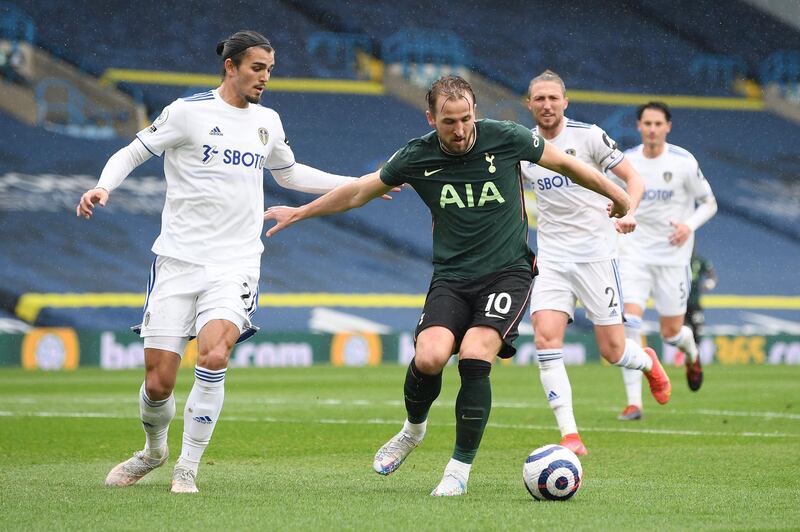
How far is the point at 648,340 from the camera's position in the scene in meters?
23.9

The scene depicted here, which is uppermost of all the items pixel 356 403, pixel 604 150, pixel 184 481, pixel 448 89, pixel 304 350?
pixel 448 89

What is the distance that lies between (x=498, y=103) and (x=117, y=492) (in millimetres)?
24207

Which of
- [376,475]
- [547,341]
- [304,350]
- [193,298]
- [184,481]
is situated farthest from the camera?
[304,350]

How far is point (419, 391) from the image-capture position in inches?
262

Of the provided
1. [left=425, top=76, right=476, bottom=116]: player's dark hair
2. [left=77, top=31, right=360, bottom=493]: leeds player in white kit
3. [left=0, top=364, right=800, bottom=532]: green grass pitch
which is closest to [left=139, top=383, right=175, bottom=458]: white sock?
[left=77, top=31, right=360, bottom=493]: leeds player in white kit

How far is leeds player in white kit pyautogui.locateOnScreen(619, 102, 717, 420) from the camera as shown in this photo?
11.6 m

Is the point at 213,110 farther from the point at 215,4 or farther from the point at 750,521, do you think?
the point at 215,4

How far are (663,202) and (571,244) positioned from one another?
3.42 meters

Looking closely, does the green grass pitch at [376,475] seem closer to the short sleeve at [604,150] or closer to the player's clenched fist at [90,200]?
the player's clenched fist at [90,200]

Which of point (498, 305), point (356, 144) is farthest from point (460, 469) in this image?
point (356, 144)

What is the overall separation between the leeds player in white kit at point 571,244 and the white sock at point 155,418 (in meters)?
2.69

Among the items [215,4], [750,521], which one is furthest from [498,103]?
[750,521]

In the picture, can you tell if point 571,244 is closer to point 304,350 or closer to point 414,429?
point 414,429

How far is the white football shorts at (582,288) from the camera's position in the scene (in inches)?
348
